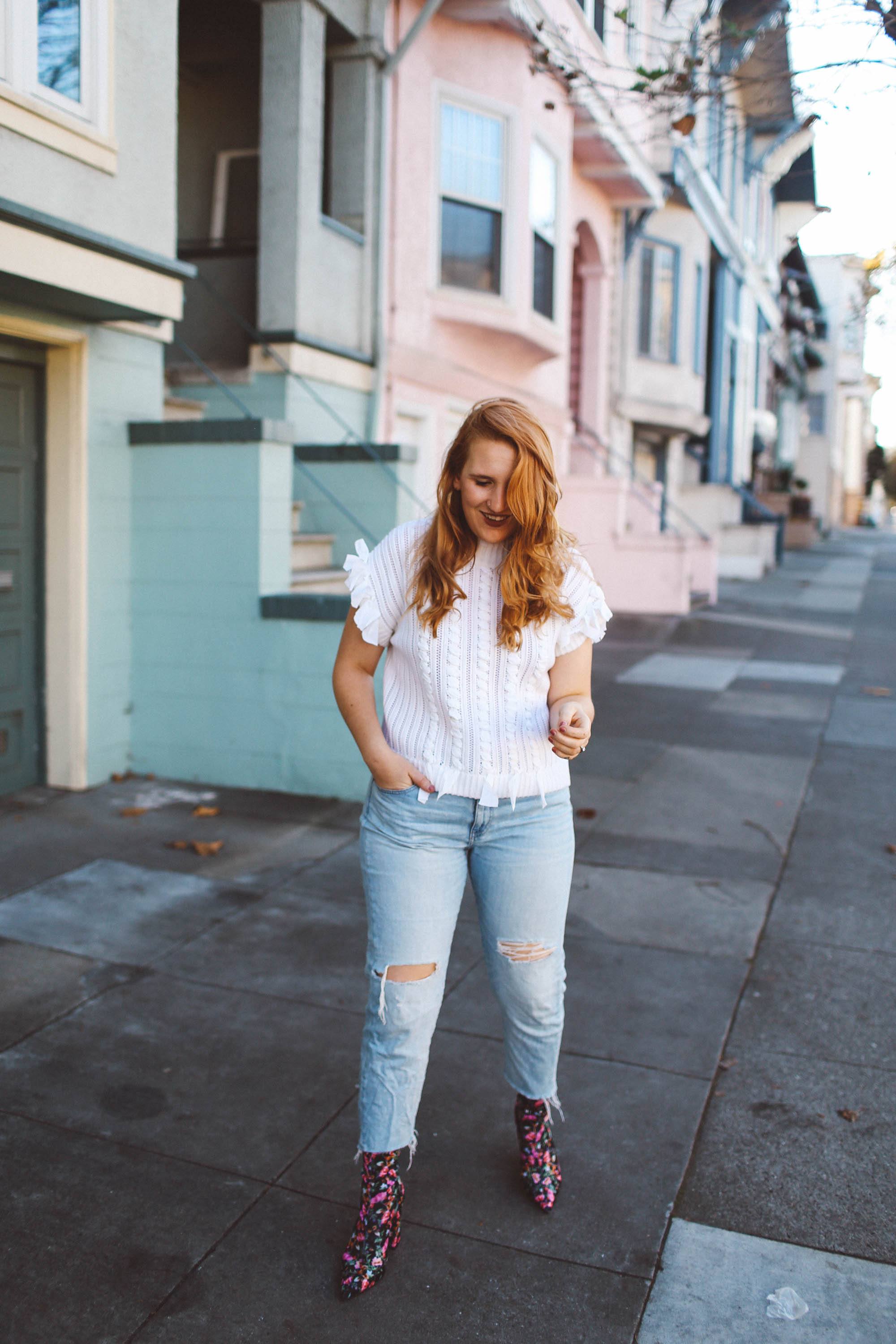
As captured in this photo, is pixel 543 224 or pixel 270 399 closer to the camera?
pixel 270 399

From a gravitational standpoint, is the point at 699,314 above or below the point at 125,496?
above

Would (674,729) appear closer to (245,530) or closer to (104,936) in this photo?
(245,530)

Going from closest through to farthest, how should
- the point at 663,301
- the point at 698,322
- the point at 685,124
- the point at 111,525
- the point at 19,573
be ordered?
the point at 685,124, the point at 19,573, the point at 111,525, the point at 663,301, the point at 698,322

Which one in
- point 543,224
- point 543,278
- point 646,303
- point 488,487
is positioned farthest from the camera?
point 646,303

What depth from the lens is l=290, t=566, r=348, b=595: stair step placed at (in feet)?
24.2

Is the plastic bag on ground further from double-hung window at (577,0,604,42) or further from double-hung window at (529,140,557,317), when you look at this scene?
double-hung window at (577,0,604,42)

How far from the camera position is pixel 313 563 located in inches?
324

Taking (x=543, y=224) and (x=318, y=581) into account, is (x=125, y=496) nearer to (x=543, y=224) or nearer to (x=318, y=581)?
(x=318, y=581)

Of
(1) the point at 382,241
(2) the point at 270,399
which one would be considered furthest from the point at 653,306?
(2) the point at 270,399

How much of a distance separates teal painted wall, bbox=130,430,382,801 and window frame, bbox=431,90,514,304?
4.65 m

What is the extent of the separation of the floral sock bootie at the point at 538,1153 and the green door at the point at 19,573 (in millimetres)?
4244

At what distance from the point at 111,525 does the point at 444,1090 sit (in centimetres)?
414

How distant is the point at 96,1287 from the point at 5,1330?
204 millimetres

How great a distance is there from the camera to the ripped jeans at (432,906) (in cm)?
265
